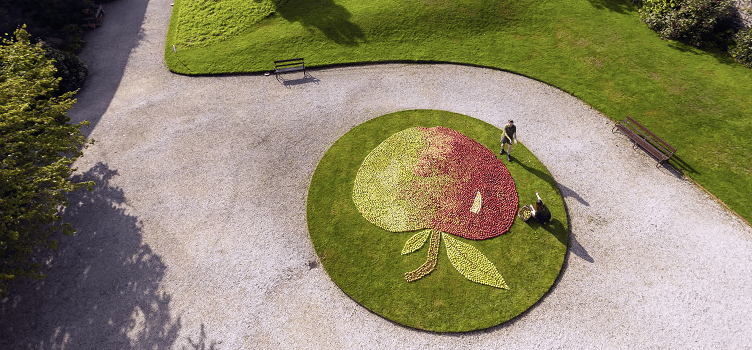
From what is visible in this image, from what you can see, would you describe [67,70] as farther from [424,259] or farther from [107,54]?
[424,259]

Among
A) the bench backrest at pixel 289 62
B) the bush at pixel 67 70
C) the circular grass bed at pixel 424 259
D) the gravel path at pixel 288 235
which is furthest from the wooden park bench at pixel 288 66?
the bush at pixel 67 70

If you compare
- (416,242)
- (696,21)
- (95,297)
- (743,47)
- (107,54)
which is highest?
(696,21)

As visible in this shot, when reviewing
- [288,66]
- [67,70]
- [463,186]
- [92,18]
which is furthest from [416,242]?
[92,18]

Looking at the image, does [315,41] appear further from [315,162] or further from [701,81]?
[701,81]

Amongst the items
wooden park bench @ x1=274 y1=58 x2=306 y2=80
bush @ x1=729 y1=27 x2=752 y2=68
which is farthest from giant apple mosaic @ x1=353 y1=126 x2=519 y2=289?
bush @ x1=729 y1=27 x2=752 y2=68

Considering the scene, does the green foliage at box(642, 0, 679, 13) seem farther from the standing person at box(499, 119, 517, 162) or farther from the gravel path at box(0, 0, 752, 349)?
the standing person at box(499, 119, 517, 162)

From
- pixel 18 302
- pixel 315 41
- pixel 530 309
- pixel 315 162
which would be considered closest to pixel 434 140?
pixel 315 162
